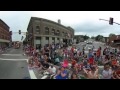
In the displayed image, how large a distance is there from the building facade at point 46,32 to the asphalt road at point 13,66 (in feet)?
2.84

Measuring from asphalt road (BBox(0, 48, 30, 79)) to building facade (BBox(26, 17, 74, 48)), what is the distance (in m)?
0.87

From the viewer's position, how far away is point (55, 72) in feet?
22.1

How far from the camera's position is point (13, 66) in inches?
315

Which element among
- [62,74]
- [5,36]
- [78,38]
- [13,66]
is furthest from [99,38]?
[5,36]

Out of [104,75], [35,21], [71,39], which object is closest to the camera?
[104,75]

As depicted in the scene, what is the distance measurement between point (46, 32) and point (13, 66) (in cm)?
161

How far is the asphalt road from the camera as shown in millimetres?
6512

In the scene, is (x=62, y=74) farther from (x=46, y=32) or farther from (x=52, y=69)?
(x=46, y=32)
